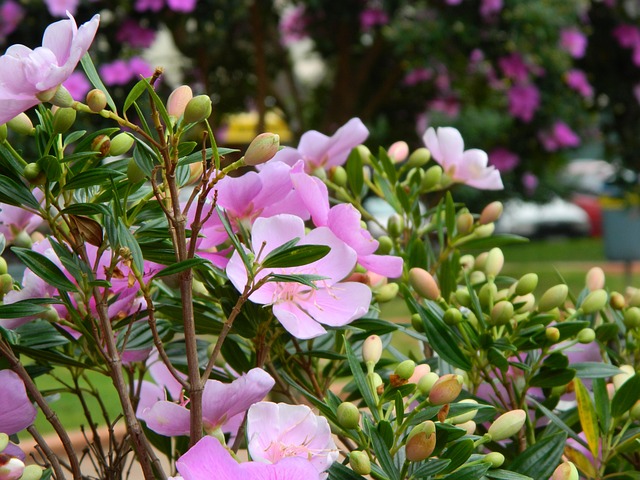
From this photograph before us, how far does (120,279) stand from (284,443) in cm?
16

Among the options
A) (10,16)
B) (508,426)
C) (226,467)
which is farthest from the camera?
(10,16)

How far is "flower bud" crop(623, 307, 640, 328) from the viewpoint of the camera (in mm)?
735

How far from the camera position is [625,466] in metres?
0.73

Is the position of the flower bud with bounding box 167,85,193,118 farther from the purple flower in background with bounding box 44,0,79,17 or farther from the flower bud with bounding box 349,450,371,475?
the purple flower in background with bounding box 44,0,79,17

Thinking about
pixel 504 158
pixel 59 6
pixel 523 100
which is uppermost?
pixel 59 6

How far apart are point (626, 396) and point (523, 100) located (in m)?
3.40

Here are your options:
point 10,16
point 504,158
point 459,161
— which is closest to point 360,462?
point 459,161

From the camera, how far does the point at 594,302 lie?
2.33 feet

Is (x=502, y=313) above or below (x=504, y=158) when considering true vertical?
below

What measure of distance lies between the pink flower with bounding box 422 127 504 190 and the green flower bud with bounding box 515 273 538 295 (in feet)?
0.58

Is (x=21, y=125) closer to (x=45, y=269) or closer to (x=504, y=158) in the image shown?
(x=45, y=269)

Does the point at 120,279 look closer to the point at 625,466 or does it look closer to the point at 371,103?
the point at 625,466

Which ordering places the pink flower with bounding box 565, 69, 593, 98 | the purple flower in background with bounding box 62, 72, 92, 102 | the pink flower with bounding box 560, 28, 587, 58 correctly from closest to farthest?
the purple flower in background with bounding box 62, 72, 92, 102, the pink flower with bounding box 560, 28, 587, 58, the pink flower with bounding box 565, 69, 593, 98

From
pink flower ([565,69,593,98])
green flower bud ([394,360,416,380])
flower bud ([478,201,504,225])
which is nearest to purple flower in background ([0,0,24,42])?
pink flower ([565,69,593,98])
